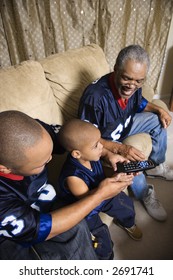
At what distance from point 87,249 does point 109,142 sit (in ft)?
1.83

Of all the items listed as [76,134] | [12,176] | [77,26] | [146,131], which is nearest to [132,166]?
[76,134]

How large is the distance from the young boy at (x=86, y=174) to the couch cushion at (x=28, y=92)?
309 millimetres

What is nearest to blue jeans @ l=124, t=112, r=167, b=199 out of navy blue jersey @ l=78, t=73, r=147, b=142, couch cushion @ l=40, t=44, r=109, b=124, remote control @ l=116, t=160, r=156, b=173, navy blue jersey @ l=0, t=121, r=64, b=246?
navy blue jersey @ l=78, t=73, r=147, b=142

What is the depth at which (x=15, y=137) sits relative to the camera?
0.66 metres

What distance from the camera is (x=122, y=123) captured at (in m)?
1.29

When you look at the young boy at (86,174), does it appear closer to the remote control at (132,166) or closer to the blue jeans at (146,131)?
the remote control at (132,166)

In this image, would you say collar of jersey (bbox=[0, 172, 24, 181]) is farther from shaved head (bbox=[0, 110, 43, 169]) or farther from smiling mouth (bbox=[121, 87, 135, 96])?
smiling mouth (bbox=[121, 87, 135, 96])

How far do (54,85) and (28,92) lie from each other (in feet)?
0.79

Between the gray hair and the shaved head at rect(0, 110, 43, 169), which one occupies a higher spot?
the gray hair

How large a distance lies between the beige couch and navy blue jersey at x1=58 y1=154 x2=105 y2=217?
22cm

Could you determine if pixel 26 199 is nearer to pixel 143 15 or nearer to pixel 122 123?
pixel 122 123

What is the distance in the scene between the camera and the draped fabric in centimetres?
160

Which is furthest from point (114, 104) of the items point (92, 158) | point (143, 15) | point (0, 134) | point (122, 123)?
point (143, 15)

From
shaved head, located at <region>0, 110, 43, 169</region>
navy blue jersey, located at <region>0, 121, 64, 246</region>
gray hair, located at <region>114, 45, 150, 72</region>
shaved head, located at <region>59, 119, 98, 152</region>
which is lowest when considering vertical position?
navy blue jersey, located at <region>0, 121, 64, 246</region>
